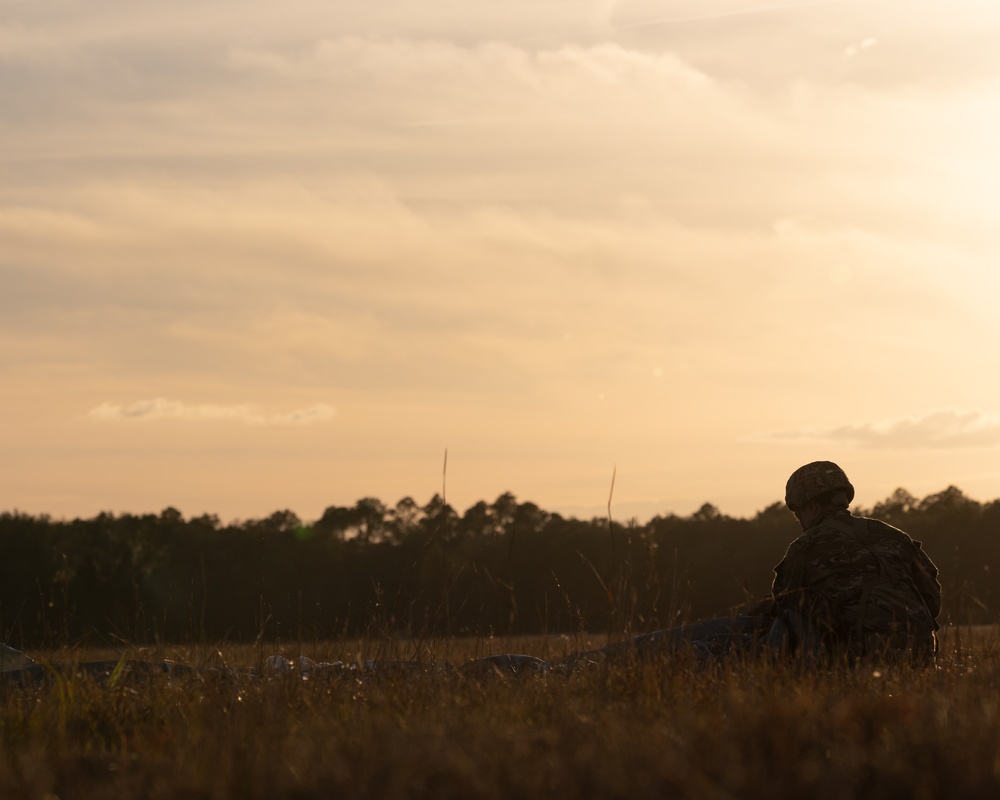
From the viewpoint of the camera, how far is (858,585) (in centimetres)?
687

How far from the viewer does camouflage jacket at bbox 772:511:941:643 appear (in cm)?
677

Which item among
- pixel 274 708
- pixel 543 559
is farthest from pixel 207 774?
pixel 543 559

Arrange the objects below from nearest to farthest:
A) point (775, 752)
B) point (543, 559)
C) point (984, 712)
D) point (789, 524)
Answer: point (775, 752) → point (984, 712) → point (543, 559) → point (789, 524)

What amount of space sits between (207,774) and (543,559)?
21463 millimetres

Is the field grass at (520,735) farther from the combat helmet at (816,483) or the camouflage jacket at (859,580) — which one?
the combat helmet at (816,483)

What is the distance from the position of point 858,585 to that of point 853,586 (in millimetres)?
30

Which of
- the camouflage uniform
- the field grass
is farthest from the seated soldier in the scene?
the field grass

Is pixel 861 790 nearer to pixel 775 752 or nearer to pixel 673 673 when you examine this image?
pixel 775 752

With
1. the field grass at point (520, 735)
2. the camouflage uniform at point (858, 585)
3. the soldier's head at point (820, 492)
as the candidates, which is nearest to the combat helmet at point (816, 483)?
the soldier's head at point (820, 492)

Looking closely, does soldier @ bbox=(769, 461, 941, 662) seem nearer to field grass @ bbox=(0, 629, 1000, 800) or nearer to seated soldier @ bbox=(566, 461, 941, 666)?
seated soldier @ bbox=(566, 461, 941, 666)

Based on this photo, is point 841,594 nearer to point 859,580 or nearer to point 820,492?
point 859,580

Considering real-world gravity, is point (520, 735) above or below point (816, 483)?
below

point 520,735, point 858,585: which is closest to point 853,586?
point 858,585

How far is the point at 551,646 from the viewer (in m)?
7.31
